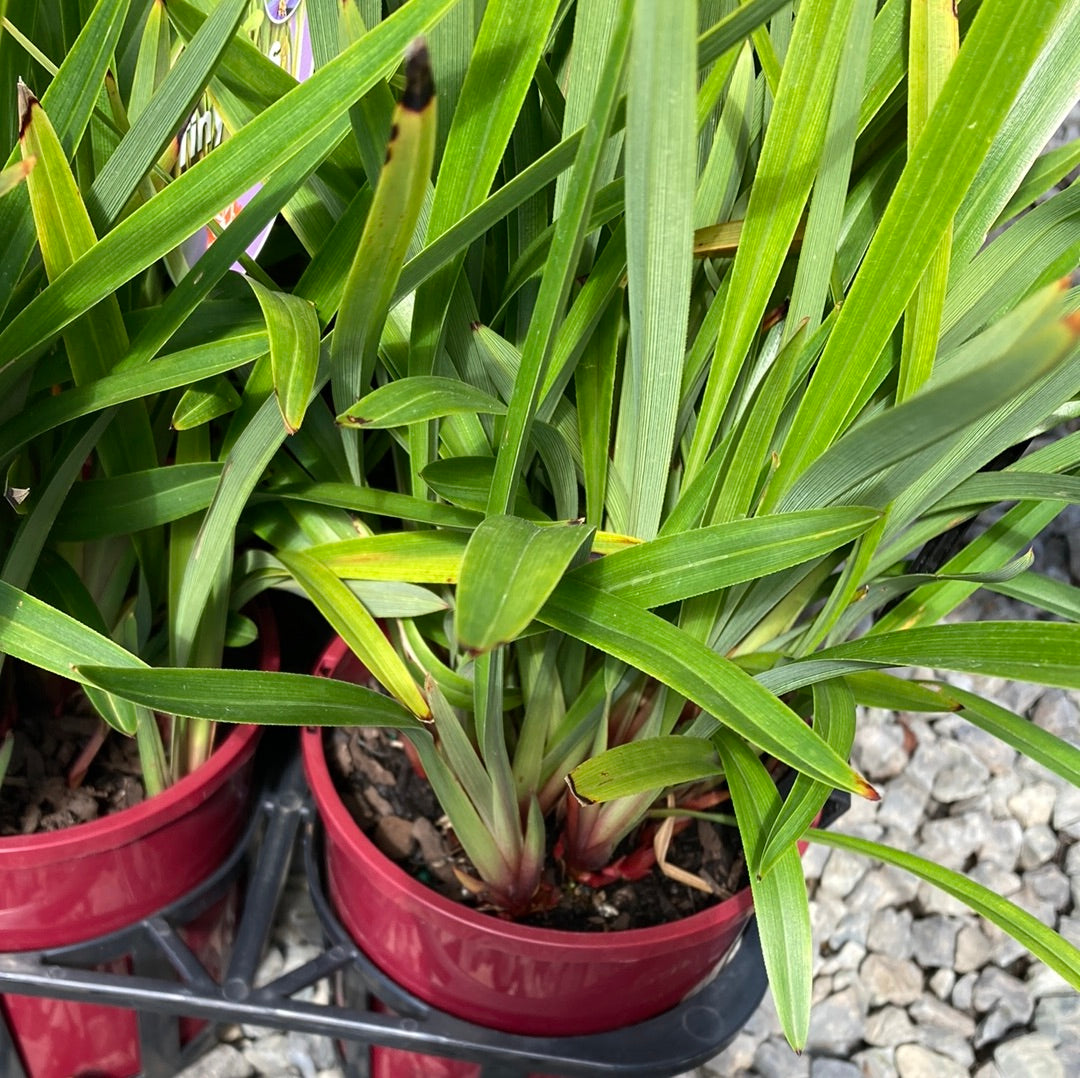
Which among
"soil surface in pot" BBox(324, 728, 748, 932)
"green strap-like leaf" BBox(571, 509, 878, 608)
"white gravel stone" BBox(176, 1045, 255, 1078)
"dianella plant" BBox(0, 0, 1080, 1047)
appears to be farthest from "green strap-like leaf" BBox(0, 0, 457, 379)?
"white gravel stone" BBox(176, 1045, 255, 1078)

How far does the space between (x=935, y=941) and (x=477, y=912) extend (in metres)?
0.55

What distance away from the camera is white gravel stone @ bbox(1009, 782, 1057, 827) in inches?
37.7

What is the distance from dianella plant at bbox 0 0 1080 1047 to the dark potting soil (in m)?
0.15

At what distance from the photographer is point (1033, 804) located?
96cm

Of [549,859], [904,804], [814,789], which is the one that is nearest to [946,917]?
[904,804]

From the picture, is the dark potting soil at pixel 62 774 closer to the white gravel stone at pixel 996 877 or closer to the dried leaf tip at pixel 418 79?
the dried leaf tip at pixel 418 79

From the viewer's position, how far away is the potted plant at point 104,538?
1.34 feet

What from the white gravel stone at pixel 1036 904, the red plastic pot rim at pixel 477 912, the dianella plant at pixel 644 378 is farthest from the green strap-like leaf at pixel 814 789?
the white gravel stone at pixel 1036 904

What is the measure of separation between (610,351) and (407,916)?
12.5 inches

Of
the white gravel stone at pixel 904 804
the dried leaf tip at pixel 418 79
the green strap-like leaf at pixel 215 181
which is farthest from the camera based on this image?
the white gravel stone at pixel 904 804

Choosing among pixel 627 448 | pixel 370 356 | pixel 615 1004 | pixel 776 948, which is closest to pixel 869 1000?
pixel 615 1004

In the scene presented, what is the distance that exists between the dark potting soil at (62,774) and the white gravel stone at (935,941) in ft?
2.19

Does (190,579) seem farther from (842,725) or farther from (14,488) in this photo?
(842,725)

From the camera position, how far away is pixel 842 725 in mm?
449
